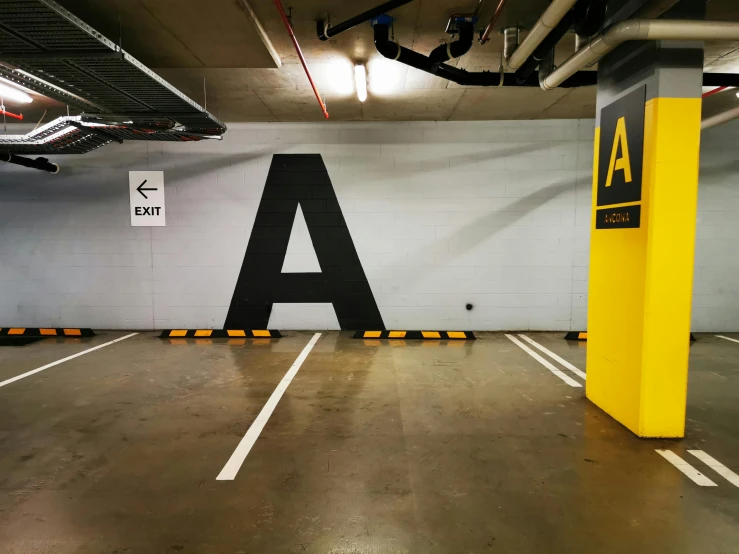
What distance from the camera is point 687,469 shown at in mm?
2916

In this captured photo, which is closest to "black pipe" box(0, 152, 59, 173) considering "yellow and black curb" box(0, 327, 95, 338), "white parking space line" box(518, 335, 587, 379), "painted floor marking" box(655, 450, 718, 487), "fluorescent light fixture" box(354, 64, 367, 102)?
"yellow and black curb" box(0, 327, 95, 338)

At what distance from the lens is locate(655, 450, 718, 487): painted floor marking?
9.05ft

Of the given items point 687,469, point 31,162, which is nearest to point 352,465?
point 687,469

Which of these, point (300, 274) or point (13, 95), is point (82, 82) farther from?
point (300, 274)

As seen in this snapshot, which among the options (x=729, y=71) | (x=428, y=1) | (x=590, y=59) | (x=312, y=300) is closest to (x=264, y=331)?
(x=312, y=300)

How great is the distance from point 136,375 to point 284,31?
3980 millimetres

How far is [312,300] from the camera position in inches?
280

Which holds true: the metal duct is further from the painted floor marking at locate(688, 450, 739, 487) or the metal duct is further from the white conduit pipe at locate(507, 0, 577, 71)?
the painted floor marking at locate(688, 450, 739, 487)

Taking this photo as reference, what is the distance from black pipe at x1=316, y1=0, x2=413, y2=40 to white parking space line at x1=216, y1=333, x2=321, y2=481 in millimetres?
3259

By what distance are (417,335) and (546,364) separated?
6.78 ft

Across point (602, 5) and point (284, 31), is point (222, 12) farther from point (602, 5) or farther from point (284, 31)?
point (602, 5)

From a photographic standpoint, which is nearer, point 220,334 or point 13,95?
point 13,95

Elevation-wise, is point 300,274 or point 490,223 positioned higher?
point 490,223

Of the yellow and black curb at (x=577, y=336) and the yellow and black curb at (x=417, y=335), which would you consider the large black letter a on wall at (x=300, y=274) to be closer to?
the yellow and black curb at (x=417, y=335)
